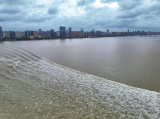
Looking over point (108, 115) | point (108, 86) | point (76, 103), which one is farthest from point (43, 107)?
point (108, 86)

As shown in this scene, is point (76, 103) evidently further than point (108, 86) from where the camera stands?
No

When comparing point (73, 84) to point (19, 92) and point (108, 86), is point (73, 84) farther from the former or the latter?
point (19, 92)

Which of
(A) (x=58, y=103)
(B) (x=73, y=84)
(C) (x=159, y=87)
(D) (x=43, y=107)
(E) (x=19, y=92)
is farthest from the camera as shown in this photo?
(B) (x=73, y=84)

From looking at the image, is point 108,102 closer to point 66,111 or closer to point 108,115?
point 108,115

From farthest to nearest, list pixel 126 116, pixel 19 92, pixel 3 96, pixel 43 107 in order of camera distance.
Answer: pixel 19 92 < pixel 3 96 < pixel 43 107 < pixel 126 116

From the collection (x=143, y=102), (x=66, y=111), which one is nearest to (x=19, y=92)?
(x=66, y=111)

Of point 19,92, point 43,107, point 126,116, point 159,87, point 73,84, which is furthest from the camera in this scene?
point 73,84
